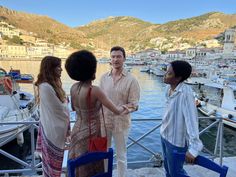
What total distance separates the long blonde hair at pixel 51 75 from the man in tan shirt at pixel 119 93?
71cm

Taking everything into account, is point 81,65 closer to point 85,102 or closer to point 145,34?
point 85,102

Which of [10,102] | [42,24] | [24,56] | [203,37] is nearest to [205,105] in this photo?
[10,102]

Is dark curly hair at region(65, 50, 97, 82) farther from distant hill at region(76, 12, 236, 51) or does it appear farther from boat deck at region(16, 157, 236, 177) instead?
distant hill at region(76, 12, 236, 51)

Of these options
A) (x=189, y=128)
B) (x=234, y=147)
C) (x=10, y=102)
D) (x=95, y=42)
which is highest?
(x=95, y=42)

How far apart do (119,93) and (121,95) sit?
0.11 ft

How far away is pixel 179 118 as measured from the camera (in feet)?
7.84

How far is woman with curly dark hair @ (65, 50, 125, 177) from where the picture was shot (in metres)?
2.20

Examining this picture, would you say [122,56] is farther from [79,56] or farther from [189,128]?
[189,128]

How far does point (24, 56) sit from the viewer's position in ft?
461

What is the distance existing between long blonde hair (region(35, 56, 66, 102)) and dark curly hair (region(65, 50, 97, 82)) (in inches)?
9.2

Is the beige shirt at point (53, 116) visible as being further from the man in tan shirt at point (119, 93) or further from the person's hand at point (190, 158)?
the person's hand at point (190, 158)

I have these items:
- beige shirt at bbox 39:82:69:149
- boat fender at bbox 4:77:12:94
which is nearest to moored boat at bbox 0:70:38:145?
boat fender at bbox 4:77:12:94

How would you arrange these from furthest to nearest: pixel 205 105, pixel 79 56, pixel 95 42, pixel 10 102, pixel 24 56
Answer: pixel 95 42
pixel 24 56
pixel 205 105
pixel 10 102
pixel 79 56

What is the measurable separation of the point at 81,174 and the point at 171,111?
1.01 m
